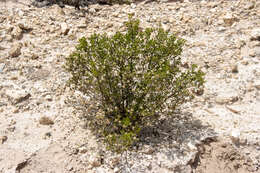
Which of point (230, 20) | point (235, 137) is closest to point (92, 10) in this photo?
point (230, 20)

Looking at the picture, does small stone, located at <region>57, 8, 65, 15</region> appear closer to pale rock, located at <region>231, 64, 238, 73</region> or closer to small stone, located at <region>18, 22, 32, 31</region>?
small stone, located at <region>18, 22, 32, 31</region>

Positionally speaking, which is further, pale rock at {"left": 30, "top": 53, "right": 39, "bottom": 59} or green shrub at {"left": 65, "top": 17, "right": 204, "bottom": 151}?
pale rock at {"left": 30, "top": 53, "right": 39, "bottom": 59}

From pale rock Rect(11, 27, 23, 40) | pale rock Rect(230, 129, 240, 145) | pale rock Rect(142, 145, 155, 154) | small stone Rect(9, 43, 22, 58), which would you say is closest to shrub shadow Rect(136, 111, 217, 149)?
pale rock Rect(142, 145, 155, 154)

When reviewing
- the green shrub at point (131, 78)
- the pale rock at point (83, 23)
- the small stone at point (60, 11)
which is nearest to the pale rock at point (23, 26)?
the small stone at point (60, 11)

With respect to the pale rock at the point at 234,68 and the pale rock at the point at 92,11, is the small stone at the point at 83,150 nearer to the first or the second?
the pale rock at the point at 234,68

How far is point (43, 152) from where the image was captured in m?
3.94

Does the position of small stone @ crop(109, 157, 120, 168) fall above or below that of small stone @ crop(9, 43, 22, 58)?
below

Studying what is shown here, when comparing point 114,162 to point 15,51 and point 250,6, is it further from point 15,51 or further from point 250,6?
point 250,6

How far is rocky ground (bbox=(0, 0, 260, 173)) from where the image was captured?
12.6 feet

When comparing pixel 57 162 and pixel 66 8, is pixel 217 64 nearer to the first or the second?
pixel 57 162

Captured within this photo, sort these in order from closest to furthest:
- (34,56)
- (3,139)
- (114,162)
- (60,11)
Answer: (114,162) → (3,139) → (34,56) → (60,11)

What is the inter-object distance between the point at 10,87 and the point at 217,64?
4359 mm

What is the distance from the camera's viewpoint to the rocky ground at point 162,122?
12.6ft

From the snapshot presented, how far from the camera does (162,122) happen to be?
4.33 m
